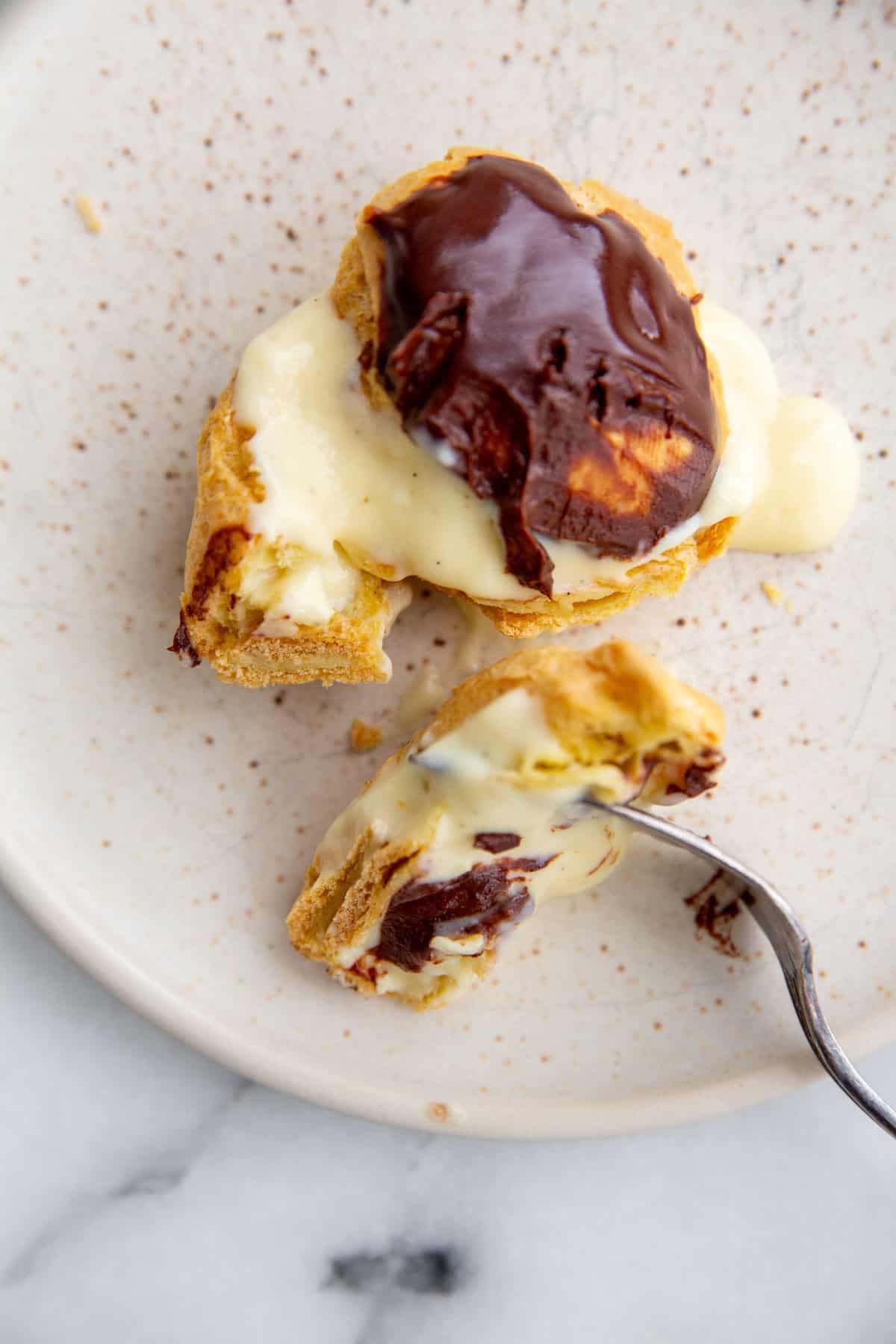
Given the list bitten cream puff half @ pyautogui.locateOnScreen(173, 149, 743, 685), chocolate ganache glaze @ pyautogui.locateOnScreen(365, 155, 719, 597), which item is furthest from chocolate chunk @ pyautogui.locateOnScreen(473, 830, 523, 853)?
chocolate ganache glaze @ pyautogui.locateOnScreen(365, 155, 719, 597)

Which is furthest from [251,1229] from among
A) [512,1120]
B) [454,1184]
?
[512,1120]

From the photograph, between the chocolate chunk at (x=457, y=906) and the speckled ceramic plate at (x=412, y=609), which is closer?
the chocolate chunk at (x=457, y=906)

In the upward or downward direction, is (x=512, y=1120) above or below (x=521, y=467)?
below

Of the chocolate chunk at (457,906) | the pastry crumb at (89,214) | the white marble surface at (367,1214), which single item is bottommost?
the white marble surface at (367,1214)

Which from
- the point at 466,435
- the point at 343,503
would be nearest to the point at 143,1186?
the point at 343,503

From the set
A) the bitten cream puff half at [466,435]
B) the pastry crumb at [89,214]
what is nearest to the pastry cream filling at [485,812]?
the bitten cream puff half at [466,435]

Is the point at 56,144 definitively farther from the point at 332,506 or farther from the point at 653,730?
the point at 653,730

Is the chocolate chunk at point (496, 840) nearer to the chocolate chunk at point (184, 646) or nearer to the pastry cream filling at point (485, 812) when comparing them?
the pastry cream filling at point (485, 812)

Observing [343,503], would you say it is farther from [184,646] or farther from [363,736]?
[363,736]
